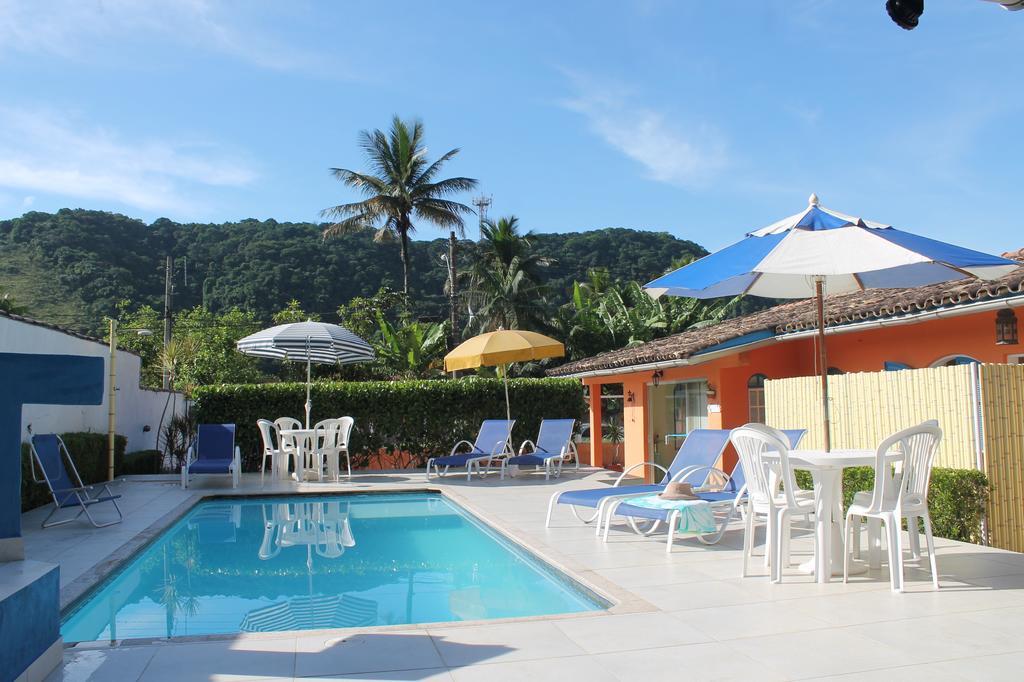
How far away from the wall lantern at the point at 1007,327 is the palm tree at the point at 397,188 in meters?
25.7

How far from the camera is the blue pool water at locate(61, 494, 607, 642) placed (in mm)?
5879

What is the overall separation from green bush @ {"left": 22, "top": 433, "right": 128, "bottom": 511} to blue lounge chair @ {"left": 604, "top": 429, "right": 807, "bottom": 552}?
25.4 feet

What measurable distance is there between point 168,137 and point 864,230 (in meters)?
15.0

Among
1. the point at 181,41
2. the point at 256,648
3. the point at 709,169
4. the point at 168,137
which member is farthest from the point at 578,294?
the point at 256,648

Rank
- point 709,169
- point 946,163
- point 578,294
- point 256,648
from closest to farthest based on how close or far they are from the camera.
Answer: point 256,648 → point 946,163 → point 709,169 → point 578,294

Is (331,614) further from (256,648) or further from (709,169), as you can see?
(709,169)

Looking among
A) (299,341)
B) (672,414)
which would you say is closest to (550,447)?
(672,414)

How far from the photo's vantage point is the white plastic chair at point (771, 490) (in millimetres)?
5898

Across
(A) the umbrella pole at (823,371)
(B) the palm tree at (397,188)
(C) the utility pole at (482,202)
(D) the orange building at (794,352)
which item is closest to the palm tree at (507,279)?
(B) the palm tree at (397,188)

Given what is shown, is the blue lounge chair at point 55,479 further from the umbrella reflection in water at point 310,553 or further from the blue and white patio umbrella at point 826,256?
the blue and white patio umbrella at point 826,256

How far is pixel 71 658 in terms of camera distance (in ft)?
14.1

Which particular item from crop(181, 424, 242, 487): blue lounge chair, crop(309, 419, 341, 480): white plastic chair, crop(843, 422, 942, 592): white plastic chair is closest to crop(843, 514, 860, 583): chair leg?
crop(843, 422, 942, 592): white plastic chair

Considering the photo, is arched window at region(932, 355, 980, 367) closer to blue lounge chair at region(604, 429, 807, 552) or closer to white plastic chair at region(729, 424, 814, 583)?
blue lounge chair at region(604, 429, 807, 552)

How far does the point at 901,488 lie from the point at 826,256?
71.3 inches
